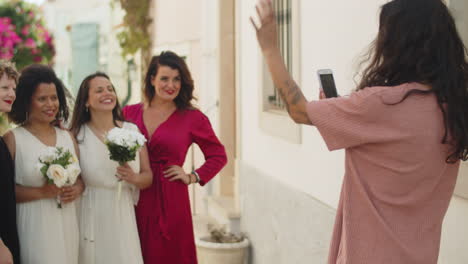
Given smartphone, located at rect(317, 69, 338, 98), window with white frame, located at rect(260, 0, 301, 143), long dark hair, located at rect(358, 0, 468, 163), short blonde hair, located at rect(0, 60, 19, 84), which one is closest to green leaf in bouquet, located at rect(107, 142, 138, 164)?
short blonde hair, located at rect(0, 60, 19, 84)

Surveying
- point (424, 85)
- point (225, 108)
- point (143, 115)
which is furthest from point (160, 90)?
point (225, 108)

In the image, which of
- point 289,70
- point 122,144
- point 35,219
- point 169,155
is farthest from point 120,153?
point 289,70

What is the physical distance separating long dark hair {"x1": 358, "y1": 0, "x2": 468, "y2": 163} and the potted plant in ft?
16.1

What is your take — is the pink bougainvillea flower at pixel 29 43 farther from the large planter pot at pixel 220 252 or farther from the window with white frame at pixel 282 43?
the window with white frame at pixel 282 43

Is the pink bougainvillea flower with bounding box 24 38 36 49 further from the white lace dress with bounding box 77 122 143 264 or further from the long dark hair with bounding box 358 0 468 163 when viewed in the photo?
the long dark hair with bounding box 358 0 468 163

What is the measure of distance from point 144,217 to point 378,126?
2.80 m

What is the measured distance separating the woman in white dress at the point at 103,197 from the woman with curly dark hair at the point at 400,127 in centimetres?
226

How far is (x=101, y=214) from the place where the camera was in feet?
15.4

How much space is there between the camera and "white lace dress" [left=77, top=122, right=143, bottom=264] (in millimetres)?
4641

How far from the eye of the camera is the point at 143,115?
5.35 meters

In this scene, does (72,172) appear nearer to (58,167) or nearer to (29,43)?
(58,167)

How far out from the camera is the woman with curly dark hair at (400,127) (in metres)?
2.54

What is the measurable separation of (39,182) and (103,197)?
1.84 feet

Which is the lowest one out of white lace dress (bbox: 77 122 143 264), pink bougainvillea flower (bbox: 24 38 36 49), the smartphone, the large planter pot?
the large planter pot
